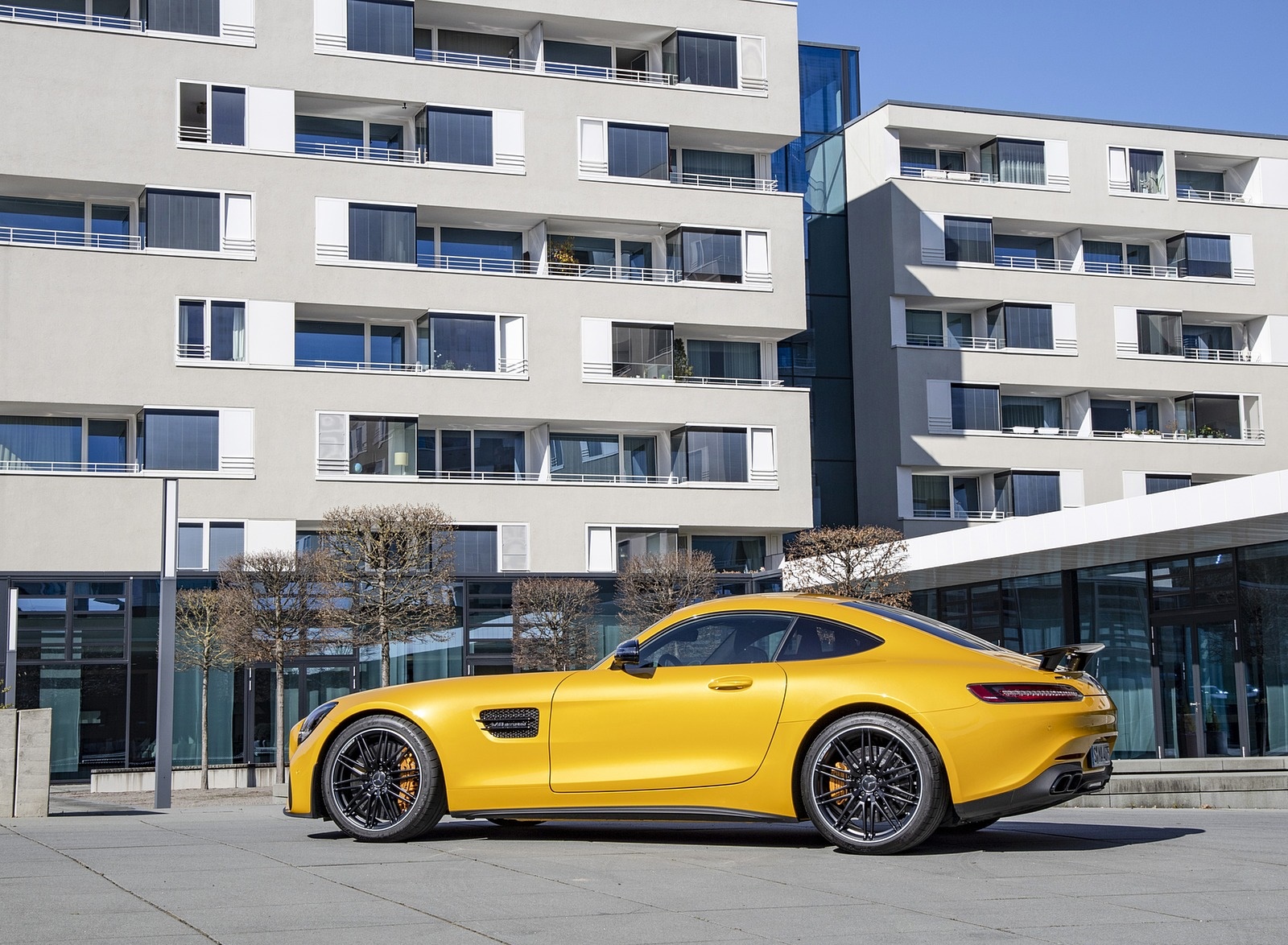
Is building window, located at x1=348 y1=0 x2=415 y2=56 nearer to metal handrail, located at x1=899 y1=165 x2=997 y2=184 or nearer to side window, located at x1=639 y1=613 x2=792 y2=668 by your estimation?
metal handrail, located at x1=899 y1=165 x2=997 y2=184

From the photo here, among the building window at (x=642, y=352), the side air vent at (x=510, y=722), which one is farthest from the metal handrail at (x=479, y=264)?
the side air vent at (x=510, y=722)

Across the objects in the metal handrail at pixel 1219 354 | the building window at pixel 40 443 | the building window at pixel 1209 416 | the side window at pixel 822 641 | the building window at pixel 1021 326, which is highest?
the building window at pixel 1021 326

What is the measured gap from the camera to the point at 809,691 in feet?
27.5

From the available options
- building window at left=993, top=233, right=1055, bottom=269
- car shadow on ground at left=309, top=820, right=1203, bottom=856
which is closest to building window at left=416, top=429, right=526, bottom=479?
building window at left=993, top=233, right=1055, bottom=269

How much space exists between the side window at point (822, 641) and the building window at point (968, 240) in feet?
129

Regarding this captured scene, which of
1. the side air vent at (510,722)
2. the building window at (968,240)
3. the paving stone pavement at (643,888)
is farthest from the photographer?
the building window at (968,240)

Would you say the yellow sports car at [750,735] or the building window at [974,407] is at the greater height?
the building window at [974,407]

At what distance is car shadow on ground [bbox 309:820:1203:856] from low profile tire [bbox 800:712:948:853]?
246mm

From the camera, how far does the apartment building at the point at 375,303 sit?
34.6 m

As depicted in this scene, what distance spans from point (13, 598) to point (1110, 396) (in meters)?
31.5

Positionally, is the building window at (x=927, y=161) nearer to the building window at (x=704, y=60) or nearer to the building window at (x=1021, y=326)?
the building window at (x=1021, y=326)

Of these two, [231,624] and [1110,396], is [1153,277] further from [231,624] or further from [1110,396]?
[231,624]

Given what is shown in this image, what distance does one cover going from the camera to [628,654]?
343 inches

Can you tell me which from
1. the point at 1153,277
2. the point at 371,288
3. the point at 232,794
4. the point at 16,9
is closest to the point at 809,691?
the point at 232,794
